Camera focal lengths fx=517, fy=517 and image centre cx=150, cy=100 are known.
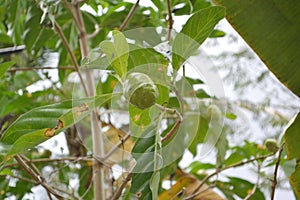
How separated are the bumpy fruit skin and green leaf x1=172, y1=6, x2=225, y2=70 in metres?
0.06

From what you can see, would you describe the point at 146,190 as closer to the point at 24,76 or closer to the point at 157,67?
the point at 157,67

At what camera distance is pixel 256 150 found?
1.36 m

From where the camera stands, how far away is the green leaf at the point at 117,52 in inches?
24.2

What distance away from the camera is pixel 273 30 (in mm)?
669

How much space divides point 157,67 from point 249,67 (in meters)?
A: 2.09

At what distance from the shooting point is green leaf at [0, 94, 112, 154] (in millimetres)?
634

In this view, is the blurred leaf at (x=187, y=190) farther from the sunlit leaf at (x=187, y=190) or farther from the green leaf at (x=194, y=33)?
the green leaf at (x=194, y=33)

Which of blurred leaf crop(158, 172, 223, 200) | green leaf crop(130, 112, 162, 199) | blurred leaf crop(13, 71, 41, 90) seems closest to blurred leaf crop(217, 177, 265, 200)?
blurred leaf crop(158, 172, 223, 200)

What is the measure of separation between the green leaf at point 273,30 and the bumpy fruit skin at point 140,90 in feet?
0.47

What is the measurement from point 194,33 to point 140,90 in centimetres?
12

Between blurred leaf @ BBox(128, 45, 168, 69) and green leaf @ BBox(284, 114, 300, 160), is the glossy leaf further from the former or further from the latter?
blurred leaf @ BBox(128, 45, 168, 69)

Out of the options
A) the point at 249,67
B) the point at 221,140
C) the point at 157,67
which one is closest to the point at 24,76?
the point at 221,140

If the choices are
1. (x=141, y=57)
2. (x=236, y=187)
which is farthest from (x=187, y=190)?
(x=141, y=57)

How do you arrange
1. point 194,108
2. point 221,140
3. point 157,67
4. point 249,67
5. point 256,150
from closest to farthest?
point 157,67
point 194,108
point 221,140
point 256,150
point 249,67
